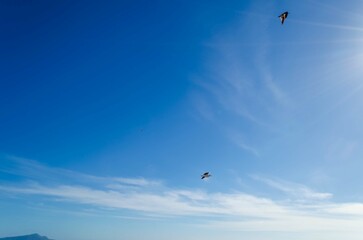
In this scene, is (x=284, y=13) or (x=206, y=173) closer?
(x=284, y=13)

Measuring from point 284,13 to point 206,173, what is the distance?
1653 inches

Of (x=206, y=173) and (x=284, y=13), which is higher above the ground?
(x=284, y=13)

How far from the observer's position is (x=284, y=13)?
175 ft

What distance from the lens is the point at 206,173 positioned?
78.1 metres
